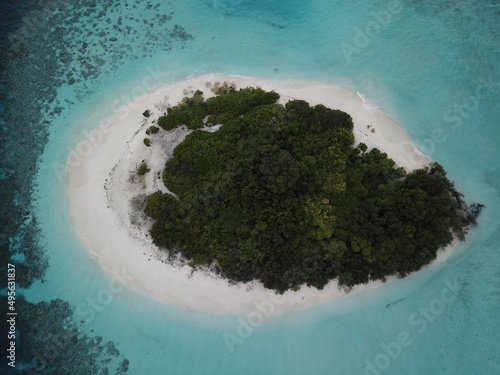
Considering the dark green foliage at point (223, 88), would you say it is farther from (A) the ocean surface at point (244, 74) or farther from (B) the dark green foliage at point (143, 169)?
(B) the dark green foliage at point (143, 169)

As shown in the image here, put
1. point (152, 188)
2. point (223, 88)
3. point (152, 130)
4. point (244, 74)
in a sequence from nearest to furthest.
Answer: point (152, 188), point (152, 130), point (223, 88), point (244, 74)

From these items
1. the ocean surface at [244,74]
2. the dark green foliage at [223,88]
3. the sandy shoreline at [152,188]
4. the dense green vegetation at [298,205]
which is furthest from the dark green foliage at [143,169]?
the dark green foliage at [223,88]

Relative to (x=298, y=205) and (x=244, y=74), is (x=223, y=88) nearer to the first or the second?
(x=244, y=74)

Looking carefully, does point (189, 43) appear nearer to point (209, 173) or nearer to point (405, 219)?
point (209, 173)

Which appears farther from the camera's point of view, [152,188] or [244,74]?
[244,74]

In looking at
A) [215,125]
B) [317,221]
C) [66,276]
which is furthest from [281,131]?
[66,276]

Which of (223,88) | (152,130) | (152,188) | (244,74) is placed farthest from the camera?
(244,74)

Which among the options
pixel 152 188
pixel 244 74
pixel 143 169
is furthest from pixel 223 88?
pixel 152 188
